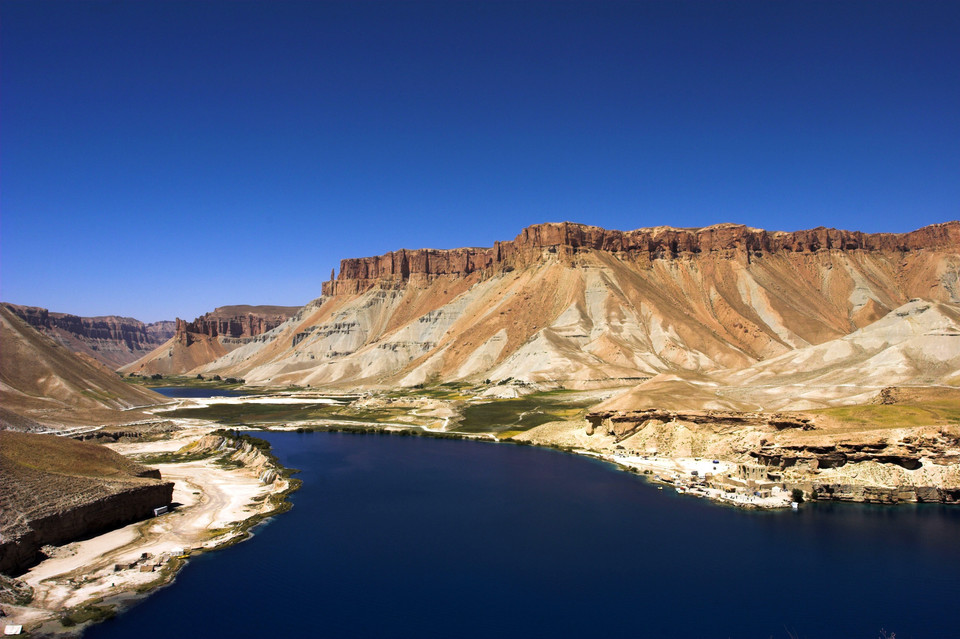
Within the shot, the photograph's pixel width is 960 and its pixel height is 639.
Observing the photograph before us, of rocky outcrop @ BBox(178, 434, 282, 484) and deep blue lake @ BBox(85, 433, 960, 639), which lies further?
rocky outcrop @ BBox(178, 434, 282, 484)

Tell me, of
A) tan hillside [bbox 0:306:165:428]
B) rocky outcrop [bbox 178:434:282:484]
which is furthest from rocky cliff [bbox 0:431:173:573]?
tan hillside [bbox 0:306:165:428]

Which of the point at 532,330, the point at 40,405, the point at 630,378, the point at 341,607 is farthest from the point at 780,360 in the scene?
the point at 40,405

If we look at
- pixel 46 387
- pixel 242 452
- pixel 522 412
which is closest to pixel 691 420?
pixel 522 412

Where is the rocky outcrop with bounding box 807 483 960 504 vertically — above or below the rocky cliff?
below

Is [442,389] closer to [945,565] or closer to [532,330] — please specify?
[532,330]

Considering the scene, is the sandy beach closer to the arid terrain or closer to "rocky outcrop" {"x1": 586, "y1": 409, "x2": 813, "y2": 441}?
the arid terrain

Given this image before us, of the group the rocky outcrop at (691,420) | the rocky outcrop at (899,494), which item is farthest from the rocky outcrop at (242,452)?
the rocky outcrop at (899,494)
